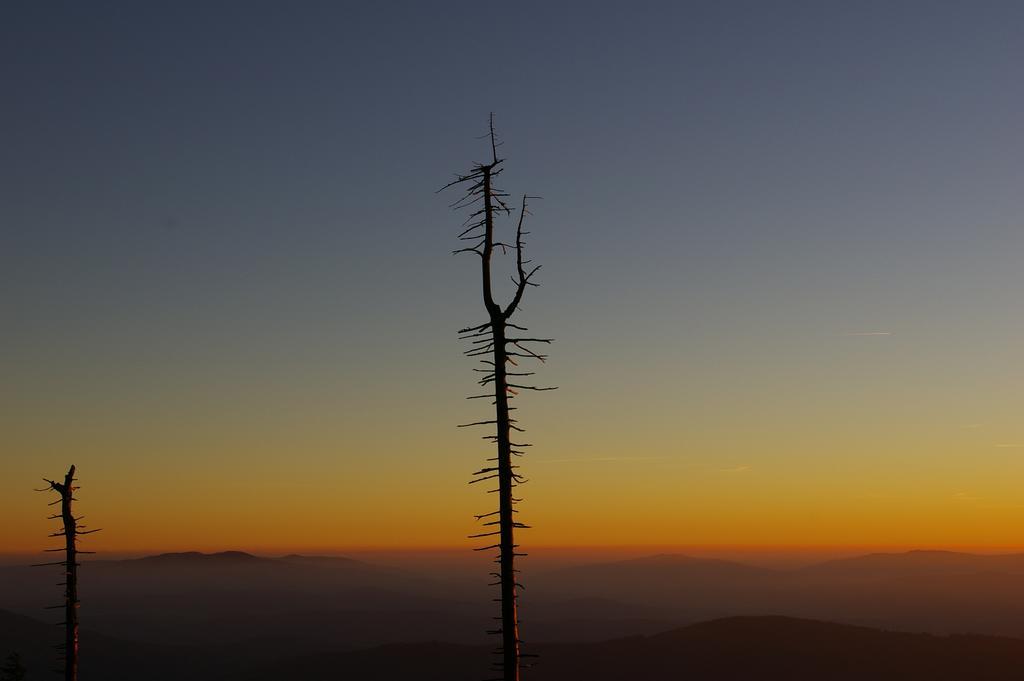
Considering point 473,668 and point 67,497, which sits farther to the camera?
point 473,668

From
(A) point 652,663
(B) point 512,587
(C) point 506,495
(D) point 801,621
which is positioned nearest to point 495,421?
(C) point 506,495

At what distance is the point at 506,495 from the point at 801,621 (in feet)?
585

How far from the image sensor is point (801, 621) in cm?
18312

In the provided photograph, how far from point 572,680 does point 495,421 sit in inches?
6134

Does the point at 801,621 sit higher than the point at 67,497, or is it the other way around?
the point at 67,497

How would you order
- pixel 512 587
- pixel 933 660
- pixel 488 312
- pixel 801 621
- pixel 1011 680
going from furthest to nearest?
1. pixel 801 621
2. pixel 933 660
3. pixel 1011 680
4. pixel 488 312
5. pixel 512 587

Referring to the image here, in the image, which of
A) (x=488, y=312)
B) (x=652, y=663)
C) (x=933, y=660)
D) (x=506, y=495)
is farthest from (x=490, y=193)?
(x=652, y=663)

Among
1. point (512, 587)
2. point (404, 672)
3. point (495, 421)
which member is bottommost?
point (404, 672)

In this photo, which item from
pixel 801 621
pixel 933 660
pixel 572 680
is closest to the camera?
pixel 933 660

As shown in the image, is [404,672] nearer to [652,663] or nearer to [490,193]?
[652,663]

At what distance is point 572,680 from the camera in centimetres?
16575

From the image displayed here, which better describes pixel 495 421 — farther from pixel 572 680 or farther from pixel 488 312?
pixel 572 680

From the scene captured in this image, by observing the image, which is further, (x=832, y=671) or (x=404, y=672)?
(x=404, y=672)

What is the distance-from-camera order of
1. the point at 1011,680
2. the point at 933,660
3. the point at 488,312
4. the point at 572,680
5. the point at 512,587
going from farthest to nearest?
the point at 572,680
the point at 933,660
the point at 1011,680
the point at 488,312
the point at 512,587
